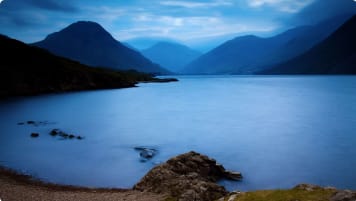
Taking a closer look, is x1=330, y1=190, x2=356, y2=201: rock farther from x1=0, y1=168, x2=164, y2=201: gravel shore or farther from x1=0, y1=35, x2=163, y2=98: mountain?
x1=0, y1=35, x2=163, y2=98: mountain

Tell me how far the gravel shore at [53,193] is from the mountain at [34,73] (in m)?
128

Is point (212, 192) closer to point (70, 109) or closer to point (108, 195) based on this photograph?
point (108, 195)

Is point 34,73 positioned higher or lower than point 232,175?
higher

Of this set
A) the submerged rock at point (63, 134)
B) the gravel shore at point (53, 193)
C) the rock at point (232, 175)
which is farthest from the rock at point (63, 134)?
the rock at point (232, 175)

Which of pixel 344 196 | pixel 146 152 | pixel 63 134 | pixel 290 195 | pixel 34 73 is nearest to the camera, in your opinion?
pixel 344 196

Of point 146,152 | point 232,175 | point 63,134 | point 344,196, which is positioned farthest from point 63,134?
point 344,196

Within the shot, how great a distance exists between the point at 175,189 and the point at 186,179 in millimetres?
1831

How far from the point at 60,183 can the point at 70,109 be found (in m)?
75.0

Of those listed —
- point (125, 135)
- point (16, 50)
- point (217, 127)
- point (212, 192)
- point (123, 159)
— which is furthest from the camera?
point (16, 50)

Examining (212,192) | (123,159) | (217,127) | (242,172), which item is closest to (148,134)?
(217,127)

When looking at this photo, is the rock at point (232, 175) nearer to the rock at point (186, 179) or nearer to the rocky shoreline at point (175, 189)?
the rocky shoreline at point (175, 189)

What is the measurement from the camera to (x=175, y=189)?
1014 inches

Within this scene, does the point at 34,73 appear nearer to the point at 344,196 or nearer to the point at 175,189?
the point at 175,189

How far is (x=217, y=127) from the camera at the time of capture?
72000 mm
